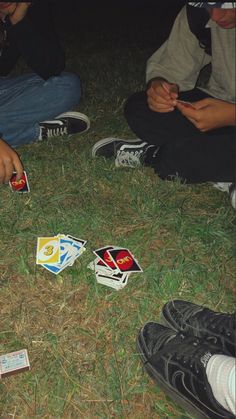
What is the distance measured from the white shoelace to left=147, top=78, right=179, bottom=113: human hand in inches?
16.2

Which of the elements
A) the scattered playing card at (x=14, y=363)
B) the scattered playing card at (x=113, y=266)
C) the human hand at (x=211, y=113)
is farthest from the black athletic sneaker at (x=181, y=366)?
the human hand at (x=211, y=113)

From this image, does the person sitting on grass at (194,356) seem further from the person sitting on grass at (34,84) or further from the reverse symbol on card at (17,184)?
the person sitting on grass at (34,84)

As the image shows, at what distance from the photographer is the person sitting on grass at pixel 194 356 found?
153 centimetres

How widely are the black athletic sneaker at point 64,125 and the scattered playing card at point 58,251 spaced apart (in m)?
1.18

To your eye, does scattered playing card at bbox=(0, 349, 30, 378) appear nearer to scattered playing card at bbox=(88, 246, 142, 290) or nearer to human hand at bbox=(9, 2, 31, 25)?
scattered playing card at bbox=(88, 246, 142, 290)

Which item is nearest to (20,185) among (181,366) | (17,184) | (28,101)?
(17,184)

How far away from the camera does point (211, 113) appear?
7.97 ft

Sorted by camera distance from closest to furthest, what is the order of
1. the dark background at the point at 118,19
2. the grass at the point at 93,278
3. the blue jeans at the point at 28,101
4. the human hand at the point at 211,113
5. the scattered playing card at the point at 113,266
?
the grass at the point at 93,278, the scattered playing card at the point at 113,266, the human hand at the point at 211,113, the blue jeans at the point at 28,101, the dark background at the point at 118,19

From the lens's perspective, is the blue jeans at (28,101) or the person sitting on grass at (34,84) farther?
the blue jeans at (28,101)

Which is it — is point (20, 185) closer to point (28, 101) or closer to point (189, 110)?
point (28, 101)

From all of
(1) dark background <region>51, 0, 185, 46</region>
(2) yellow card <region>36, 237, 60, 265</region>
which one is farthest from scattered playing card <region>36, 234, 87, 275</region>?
(1) dark background <region>51, 0, 185, 46</region>

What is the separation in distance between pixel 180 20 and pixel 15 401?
2.41m

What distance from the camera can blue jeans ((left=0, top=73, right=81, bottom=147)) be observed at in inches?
123

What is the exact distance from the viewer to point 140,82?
14.4 feet
